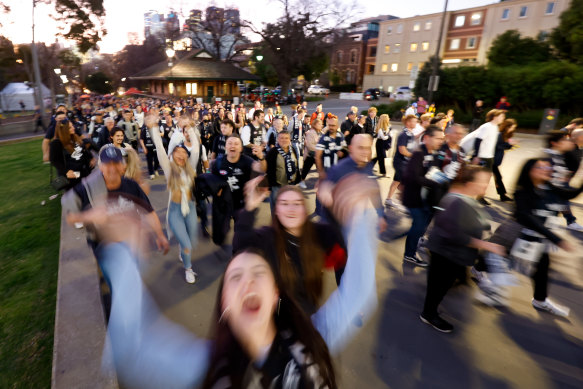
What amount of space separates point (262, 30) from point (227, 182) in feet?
144

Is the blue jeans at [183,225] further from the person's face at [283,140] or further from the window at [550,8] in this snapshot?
the window at [550,8]

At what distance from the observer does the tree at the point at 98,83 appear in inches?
2404

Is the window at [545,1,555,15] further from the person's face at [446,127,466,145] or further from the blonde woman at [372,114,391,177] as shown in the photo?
the person's face at [446,127,466,145]

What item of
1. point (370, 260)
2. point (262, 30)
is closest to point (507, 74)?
point (370, 260)

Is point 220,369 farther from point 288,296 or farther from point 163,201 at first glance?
point 163,201

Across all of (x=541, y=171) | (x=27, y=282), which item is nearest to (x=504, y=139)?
(x=541, y=171)

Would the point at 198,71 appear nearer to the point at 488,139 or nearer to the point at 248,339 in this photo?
the point at 488,139

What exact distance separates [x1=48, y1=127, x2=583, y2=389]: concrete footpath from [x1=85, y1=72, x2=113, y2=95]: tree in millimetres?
69326

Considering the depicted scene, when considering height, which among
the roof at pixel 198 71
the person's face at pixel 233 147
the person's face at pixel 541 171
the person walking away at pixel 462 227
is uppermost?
the roof at pixel 198 71

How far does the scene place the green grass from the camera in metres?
3.24

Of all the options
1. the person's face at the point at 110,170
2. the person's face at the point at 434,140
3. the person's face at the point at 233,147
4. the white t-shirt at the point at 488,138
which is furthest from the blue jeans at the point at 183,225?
the white t-shirt at the point at 488,138

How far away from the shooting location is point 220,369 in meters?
1.34

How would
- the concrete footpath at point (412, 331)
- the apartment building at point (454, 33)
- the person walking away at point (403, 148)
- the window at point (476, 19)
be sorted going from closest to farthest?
1. the concrete footpath at point (412, 331)
2. the person walking away at point (403, 148)
3. the apartment building at point (454, 33)
4. the window at point (476, 19)

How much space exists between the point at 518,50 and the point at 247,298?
29.9 metres
